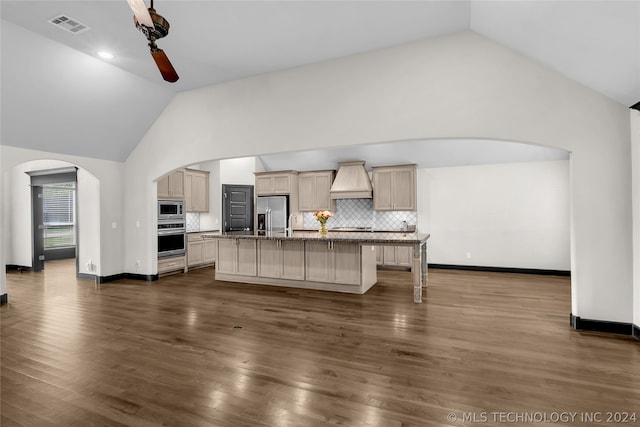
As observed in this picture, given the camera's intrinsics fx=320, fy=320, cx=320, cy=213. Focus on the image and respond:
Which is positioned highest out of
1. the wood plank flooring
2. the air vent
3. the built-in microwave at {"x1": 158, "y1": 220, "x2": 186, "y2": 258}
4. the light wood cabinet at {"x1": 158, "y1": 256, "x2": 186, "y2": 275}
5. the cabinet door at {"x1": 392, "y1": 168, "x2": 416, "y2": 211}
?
the air vent

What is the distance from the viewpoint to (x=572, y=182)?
11.3ft

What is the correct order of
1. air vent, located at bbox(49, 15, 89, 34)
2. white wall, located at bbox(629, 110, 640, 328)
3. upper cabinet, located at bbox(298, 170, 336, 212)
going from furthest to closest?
upper cabinet, located at bbox(298, 170, 336, 212)
air vent, located at bbox(49, 15, 89, 34)
white wall, located at bbox(629, 110, 640, 328)

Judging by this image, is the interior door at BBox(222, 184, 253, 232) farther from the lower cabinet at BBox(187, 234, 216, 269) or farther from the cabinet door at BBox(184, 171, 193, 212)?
the cabinet door at BBox(184, 171, 193, 212)

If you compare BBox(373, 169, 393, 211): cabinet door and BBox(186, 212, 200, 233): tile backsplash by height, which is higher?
BBox(373, 169, 393, 211): cabinet door

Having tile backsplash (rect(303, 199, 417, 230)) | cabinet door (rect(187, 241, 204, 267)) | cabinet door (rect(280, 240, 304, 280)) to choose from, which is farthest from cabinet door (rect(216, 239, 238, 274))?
tile backsplash (rect(303, 199, 417, 230))

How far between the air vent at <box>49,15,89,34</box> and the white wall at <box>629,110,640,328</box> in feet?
19.3

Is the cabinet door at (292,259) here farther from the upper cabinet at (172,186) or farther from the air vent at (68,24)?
the air vent at (68,24)

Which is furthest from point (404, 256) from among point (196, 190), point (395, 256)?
point (196, 190)

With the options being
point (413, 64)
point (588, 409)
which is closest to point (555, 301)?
point (588, 409)

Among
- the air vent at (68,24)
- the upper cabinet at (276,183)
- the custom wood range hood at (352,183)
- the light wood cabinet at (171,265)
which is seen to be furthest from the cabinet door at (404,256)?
the air vent at (68,24)

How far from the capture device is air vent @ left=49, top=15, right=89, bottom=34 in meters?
3.45

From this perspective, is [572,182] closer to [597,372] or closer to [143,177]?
[597,372]

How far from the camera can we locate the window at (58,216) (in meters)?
8.47

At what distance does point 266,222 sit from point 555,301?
19.5 ft
